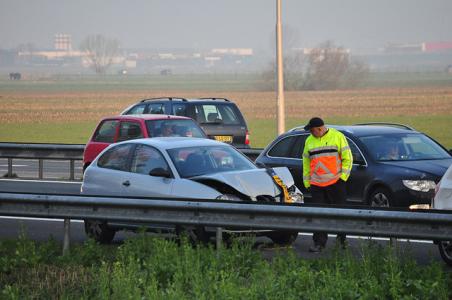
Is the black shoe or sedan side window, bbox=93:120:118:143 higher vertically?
sedan side window, bbox=93:120:118:143

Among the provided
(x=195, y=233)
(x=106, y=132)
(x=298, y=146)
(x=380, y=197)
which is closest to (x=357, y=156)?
(x=380, y=197)

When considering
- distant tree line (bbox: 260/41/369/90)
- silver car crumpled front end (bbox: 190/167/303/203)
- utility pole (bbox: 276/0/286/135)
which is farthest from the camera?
distant tree line (bbox: 260/41/369/90)

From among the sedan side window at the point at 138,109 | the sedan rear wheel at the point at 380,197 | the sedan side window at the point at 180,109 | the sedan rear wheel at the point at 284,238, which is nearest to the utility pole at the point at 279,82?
the sedan side window at the point at 180,109

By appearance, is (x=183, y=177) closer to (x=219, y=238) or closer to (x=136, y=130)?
(x=219, y=238)

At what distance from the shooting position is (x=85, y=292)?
10508 millimetres

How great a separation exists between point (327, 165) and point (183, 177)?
1.80 meters

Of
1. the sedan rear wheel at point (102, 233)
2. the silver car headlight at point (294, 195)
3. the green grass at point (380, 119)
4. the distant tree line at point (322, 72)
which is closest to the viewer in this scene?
the silver car headlight at point (294, 195)

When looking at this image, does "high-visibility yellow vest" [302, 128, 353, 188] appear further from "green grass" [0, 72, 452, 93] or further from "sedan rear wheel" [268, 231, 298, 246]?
"green grass" [0, 72, 452, 93]

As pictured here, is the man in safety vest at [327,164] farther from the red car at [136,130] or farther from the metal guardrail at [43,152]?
the metal guardrail at [43,152]

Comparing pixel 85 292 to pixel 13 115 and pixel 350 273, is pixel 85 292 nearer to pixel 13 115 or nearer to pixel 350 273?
pixel 350 273

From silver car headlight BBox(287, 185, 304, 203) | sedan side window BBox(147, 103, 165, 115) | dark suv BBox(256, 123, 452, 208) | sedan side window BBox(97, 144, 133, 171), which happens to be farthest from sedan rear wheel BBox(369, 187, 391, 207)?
sedan side window BBox(147, 103, 165, 115)

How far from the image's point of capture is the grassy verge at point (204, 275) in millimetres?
9922

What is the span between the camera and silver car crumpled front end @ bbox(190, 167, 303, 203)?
14.0 meters

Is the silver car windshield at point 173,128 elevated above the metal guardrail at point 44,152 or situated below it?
above
